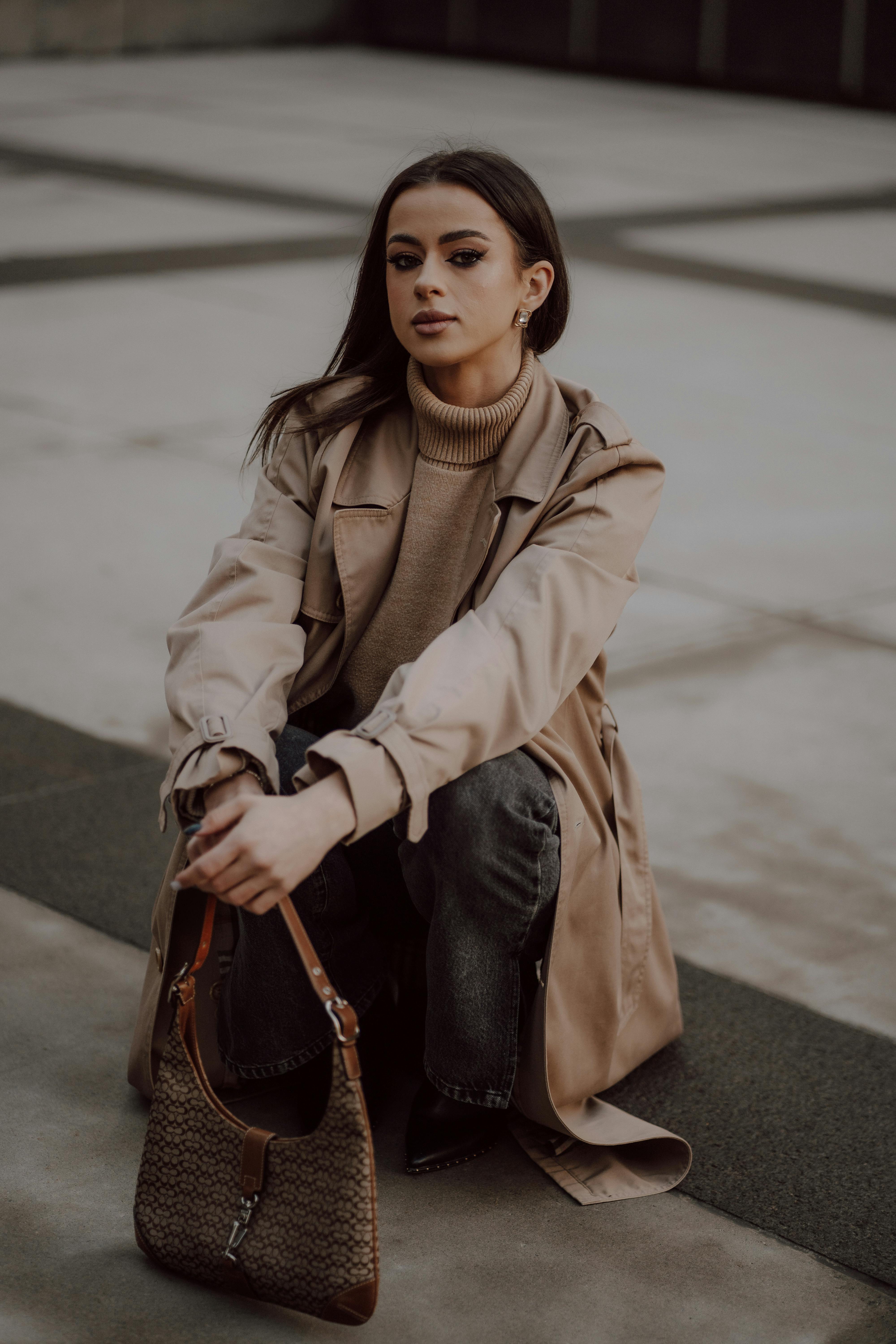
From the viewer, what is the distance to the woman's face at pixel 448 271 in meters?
2.61

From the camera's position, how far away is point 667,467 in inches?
255

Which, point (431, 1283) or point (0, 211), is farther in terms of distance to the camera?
point (0, 211)

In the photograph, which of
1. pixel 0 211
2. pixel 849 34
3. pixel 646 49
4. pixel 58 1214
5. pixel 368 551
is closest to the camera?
pixel 58 1214

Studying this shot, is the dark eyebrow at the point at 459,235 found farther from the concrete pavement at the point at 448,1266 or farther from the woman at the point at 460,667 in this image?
the concrete pavement at the point at 448,1266

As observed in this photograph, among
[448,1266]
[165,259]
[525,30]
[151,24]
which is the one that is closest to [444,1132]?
[448,1266]

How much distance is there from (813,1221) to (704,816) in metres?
1.51

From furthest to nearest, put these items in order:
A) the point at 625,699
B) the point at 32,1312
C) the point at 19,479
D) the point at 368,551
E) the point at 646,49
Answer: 1. the point at 646,49
2. the point at 19,479
3. the point at 625,699
4. the point at 368,551
5. the point at 32,1312

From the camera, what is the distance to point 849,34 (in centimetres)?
1862

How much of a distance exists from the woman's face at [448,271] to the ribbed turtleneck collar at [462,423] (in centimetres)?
6

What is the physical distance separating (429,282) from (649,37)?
19352 mm

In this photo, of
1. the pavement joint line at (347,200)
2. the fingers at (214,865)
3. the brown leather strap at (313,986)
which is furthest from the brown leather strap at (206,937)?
the pavement joint line at (347,200)

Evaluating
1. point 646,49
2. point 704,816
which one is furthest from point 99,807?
point 646,49

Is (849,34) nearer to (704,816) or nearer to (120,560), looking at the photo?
(120,560)

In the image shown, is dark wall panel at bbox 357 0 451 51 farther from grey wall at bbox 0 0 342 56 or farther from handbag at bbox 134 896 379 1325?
handbag at bbox 134 896 379 1325
